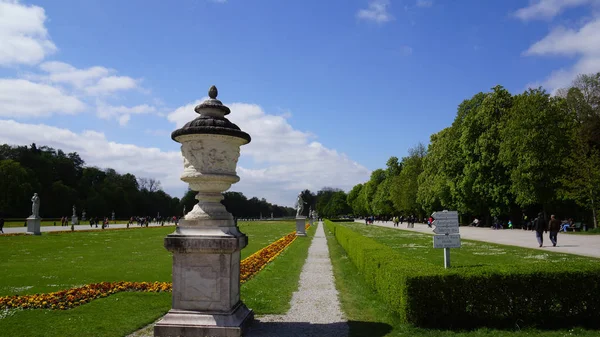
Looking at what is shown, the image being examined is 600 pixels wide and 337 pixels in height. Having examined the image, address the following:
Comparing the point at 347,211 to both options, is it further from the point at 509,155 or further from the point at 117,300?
the point at 117,300

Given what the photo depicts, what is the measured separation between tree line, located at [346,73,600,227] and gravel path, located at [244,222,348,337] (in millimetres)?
26871

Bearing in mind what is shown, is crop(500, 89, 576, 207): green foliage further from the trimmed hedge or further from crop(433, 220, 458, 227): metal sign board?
the trimmed hedge

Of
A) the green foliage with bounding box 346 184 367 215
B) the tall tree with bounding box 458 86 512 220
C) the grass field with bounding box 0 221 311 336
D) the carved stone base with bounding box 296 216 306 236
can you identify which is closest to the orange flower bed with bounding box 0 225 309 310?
the grass field with bounding box 0 221 311 336

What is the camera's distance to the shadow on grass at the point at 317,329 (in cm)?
645

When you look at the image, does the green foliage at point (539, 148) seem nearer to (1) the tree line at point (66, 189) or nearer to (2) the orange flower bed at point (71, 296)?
(2) the orange flower bed at point (71, 296)

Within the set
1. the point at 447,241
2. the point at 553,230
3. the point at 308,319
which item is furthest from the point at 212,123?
the point at 553,230

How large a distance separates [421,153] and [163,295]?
71460 millimetres

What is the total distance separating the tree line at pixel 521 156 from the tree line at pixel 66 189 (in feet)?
175

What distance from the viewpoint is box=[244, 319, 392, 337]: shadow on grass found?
21.2 ft

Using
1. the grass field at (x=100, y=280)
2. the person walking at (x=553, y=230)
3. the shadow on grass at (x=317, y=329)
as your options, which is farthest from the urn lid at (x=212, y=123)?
the person walking at (x=553, y=230)

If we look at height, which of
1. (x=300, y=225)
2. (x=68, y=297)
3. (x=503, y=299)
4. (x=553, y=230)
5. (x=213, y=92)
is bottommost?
(x=68, y=297)

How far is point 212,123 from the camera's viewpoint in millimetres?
6207

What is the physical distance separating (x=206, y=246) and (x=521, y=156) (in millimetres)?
34943

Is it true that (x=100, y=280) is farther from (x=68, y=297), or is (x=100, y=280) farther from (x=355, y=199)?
(x=355, y=199)
